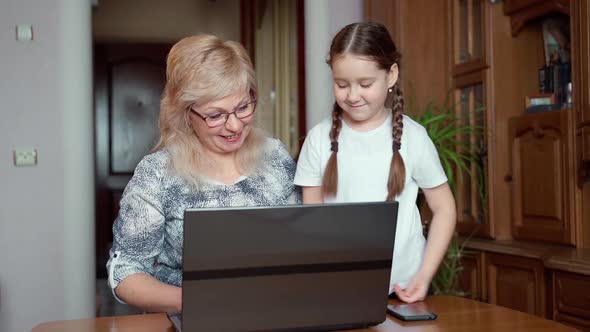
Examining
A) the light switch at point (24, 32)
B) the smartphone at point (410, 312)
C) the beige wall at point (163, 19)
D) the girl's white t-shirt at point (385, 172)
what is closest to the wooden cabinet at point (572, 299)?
the girl's white t-shirt at point (385, 172)

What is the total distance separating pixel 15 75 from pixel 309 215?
11.4 ft

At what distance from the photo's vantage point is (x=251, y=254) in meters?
1.09

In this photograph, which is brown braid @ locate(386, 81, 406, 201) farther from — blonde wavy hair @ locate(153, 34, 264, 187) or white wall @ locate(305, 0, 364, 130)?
white wall @ locate(305, 0, 364, 130)

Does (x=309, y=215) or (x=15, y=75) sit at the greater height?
(x=15, y=75)

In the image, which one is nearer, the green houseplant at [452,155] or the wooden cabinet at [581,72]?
the wooden cabinet at [581,72]

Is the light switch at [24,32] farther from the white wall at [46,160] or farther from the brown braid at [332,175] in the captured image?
the brown braid at [332,175]

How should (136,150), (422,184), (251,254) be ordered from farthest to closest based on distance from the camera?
(136,150) → (422,184) → (251,254)

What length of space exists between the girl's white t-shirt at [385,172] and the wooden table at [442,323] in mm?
318

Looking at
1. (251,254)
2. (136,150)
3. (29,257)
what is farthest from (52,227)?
(251,254)

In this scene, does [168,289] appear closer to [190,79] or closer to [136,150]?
[190,79]

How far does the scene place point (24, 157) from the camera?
4082mm

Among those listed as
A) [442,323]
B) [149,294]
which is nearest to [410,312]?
[442,323]

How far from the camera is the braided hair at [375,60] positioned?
169 cm

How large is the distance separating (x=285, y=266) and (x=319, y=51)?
10.7ft
